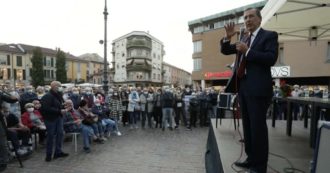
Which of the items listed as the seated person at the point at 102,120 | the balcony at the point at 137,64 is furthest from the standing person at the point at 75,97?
the balcony at the point at 137,64

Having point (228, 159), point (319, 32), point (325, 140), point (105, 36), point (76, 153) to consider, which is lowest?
point (76, 153)

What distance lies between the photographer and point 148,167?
20.9 ft

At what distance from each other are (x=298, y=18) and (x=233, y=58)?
32.3m

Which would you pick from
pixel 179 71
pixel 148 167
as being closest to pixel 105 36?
pixel 148 167

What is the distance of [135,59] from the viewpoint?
71.8 metres

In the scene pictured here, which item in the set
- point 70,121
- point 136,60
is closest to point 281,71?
point 70,121

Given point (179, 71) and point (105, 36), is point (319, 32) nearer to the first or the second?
point (105, 36)

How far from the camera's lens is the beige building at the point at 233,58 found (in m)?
31.0

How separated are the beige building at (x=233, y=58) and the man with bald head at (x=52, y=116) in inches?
876

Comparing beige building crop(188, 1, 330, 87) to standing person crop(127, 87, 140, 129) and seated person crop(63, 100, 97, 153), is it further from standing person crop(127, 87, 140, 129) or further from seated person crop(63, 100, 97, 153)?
seated person crop(63, 100, 97, 153)

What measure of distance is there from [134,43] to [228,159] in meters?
68.8

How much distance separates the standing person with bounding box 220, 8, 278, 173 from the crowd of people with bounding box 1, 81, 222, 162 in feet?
17.5

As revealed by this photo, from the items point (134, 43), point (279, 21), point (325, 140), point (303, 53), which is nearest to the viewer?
point (325, 140)

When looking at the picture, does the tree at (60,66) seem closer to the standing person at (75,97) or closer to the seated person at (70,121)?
the standing person at (75,97)
